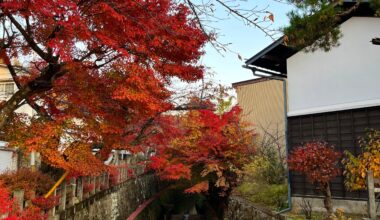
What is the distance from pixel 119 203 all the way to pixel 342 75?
970 cm

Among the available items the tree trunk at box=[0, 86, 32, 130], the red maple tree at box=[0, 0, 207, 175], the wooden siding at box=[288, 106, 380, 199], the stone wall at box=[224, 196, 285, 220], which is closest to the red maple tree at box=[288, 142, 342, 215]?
the wooden siding at box=[288, 106, 380, 199]

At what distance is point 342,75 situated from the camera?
12516 millimetres

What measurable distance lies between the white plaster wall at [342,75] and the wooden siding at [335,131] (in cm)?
26

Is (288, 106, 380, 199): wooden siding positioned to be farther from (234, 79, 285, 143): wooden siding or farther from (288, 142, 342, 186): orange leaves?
(234, 79, 285, 143): wooden siding

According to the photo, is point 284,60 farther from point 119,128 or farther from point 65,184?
point 65,184

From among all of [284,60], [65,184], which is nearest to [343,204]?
[284,60]

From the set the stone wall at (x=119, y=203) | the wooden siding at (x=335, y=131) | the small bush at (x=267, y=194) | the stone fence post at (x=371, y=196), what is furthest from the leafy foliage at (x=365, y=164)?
the stone wall at (x=119, y=203)

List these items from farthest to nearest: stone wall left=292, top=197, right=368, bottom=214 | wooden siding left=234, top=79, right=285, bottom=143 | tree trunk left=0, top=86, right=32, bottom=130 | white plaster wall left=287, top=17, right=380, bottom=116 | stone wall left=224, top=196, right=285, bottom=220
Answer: wooden siding left=234, top=79, right=285, bottom=143 → stone wall left=224, top=196, right=285, bottom=220 → white plaster wall left=287, top=17, right=380, bottom=116 → stone wall left=292, top=197, right=368, bottom=214 → tree trunk left=0, top=86, right=32, bottom=130

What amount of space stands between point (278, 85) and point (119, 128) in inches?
640

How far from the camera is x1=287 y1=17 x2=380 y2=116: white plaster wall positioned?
38.6ft

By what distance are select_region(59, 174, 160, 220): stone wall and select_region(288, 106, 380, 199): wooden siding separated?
264 inches

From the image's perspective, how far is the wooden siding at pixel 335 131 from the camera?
38.7ft

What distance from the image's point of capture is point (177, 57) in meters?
9.27

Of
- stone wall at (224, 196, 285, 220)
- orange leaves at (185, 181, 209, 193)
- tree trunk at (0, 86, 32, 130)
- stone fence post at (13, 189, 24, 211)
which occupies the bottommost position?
stone wall at (224, 196, 285, 220)
